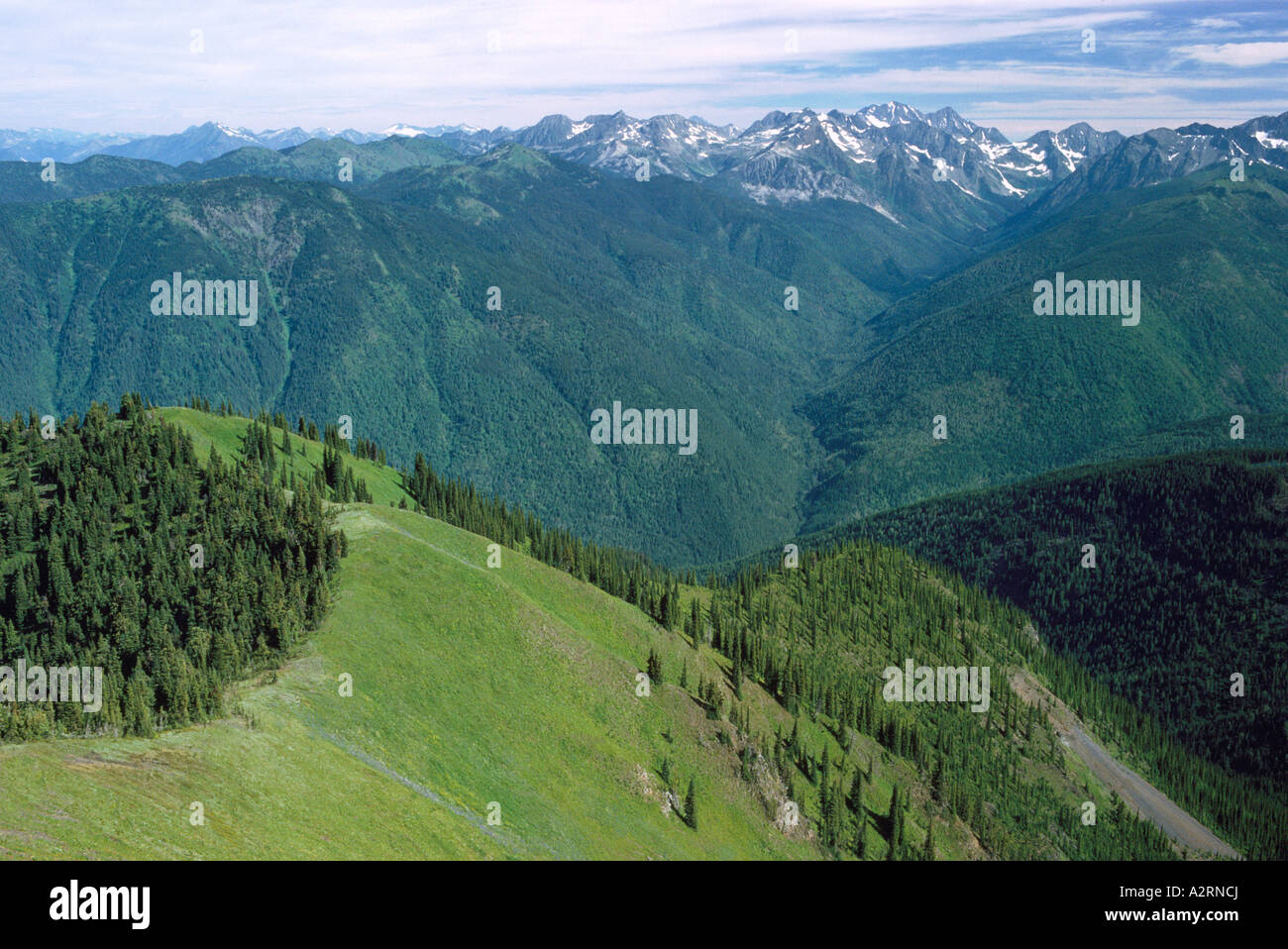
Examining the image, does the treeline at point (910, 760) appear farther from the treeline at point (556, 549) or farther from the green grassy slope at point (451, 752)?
the treeline at point (556, 549)

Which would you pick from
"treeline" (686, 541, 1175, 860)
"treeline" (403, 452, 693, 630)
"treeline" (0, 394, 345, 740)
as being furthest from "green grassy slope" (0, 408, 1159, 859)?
"treeline" (403, 452, 693, 630)

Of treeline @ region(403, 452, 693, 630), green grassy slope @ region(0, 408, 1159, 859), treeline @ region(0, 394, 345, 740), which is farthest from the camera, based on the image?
treeline @ region(403, 452, 693, 630)

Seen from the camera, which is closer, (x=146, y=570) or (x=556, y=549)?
(x=146, y=570)

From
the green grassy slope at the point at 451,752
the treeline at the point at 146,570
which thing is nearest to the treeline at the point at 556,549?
the green grassy slope at the point at 451,752

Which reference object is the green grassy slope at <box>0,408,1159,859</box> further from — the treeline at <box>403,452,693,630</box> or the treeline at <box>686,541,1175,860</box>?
the treeline at <box>403,452,693,630</box>

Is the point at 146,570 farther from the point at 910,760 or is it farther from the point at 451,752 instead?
the point at 910,760

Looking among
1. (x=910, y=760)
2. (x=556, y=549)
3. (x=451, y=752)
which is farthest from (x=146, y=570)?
(x=910, y=760)

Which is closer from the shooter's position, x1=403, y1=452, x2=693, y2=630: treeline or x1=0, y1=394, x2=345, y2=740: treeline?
x1=0, y1=394, x2=345, y2=740: treeline

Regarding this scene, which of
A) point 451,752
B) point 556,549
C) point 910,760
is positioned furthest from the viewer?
point 556,549

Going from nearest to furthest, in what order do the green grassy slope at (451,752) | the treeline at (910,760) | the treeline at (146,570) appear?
1. the green grassy slope at (451,752)
2. the treeline at (146,570)
3. the treeline at (910,760)
